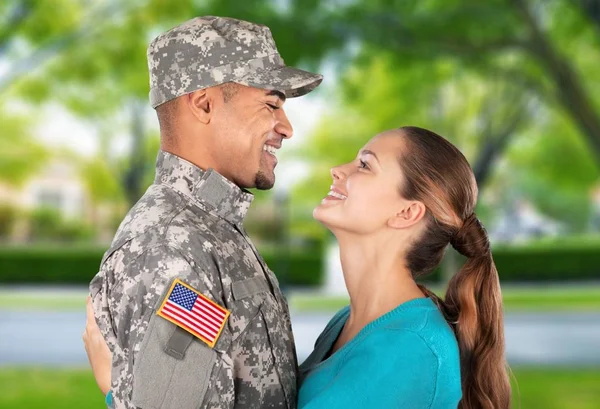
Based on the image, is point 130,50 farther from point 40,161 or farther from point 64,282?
point 40,161

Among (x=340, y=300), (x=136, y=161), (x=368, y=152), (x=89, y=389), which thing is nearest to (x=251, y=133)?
(x=368, y=152)

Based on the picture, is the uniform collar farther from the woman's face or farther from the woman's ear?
the woman's ear

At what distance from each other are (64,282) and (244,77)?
1627 cm

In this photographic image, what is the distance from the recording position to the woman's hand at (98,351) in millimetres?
1881

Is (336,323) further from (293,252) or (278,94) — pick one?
(293,252)

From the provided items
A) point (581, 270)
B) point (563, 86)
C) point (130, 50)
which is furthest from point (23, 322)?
point (581, 270)

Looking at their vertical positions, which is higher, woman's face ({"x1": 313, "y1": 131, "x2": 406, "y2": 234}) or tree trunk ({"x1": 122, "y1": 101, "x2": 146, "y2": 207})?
woman's face ({"x1": 313, "y1": 131, "x2": 406, "y2": 234})

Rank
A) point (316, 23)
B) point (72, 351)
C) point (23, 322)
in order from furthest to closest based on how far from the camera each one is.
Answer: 1. point (23, 322)
2. point (72, 351)
3. point (316, 23)

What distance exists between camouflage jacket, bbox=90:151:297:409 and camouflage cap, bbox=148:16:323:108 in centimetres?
19

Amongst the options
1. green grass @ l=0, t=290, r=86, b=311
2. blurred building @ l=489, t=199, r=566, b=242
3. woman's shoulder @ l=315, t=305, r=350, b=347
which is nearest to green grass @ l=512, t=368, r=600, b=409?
woman's shoulder @ l=315, t=305, r=350, b=347

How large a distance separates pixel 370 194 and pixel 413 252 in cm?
19

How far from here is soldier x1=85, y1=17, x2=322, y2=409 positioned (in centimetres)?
163

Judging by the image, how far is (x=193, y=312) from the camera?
1.63 m

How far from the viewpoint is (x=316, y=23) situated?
7.39m
